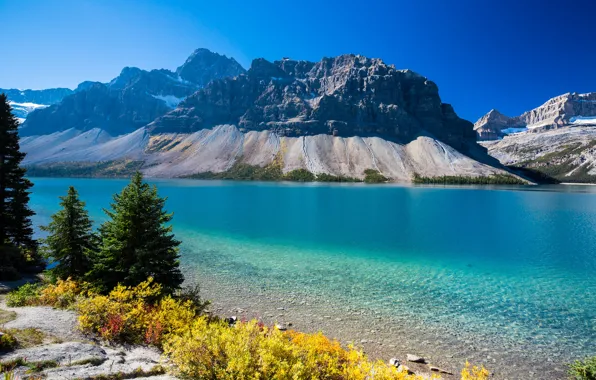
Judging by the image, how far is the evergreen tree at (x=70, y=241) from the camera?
19.1 meters

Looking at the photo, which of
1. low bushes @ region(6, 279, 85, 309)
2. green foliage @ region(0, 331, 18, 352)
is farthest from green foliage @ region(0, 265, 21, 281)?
green foliage @ region(0, 331, 18, 352)

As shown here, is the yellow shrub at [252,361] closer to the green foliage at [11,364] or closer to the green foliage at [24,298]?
the green foliage at [11,364]

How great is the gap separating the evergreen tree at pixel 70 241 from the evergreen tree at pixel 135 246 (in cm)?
302

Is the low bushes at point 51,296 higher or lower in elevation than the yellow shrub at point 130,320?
lower

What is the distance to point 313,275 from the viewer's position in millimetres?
27625

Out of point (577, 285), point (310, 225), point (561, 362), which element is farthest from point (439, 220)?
point (561, 362)

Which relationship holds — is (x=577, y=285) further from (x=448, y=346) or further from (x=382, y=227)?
(x=382, y=227)

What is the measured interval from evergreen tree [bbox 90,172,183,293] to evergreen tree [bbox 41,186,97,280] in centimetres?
302

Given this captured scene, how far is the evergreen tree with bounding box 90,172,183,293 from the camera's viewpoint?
1664cm

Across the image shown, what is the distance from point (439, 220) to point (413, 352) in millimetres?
52102

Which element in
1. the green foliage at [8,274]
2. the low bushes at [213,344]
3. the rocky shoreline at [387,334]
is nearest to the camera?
the low bushes at [213,344]

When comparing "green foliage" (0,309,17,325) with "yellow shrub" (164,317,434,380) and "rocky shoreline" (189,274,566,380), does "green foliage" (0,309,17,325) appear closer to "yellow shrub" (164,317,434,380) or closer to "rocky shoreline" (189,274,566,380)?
"yellow shrub" (164,317,434,380)

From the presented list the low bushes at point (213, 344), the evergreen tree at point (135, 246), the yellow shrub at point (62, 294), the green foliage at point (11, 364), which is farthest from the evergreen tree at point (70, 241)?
the green foliage at point (11, 364)

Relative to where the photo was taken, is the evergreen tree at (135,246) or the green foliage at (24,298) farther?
the evergreen tree at (135,246)
